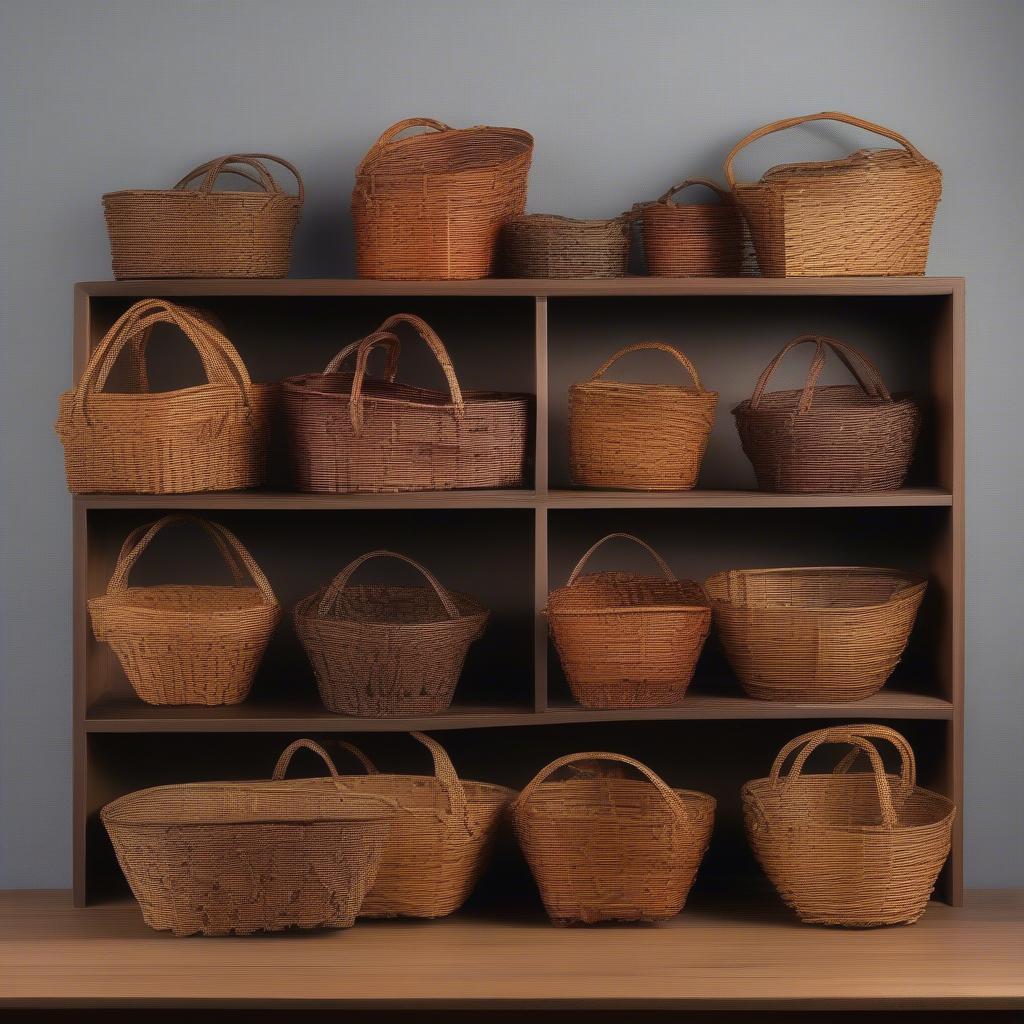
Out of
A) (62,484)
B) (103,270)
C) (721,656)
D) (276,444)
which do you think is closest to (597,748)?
(721,656)

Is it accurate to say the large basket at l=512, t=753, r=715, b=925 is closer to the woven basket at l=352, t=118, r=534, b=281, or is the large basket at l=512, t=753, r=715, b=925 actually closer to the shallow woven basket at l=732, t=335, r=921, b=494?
the shallow woven basket at l=732, t=335, r=921, b=494

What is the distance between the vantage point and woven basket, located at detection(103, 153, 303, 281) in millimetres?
3064

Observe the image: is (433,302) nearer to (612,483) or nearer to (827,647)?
(612,483)

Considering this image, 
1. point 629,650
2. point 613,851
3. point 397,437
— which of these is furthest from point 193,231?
point 613,851

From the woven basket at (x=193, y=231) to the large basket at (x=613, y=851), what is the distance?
141 cm

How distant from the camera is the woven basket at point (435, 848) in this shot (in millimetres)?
2979

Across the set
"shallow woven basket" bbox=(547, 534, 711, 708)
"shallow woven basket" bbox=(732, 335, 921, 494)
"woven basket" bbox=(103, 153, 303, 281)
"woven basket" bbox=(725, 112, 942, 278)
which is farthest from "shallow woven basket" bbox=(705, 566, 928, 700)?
"woven basket" bbox=(103, 153, 303, 281)

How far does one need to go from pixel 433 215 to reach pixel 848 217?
967 millimetres

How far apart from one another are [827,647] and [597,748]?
736 mm

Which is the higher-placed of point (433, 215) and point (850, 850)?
point (433, 215)

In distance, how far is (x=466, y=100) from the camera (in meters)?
3.42

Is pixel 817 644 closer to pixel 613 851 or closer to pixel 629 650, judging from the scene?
pixel 629 650

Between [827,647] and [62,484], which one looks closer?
[827,647]

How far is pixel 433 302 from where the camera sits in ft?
11.1
